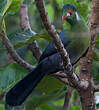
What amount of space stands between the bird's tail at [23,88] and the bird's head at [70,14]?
1.80 feet

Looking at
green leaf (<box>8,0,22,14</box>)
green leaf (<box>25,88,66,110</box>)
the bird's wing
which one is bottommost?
green leaf (<box>25,88,66,110</box>)

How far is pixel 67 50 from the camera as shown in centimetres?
296

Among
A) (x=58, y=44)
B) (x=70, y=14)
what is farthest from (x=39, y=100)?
(x=58, y=44)

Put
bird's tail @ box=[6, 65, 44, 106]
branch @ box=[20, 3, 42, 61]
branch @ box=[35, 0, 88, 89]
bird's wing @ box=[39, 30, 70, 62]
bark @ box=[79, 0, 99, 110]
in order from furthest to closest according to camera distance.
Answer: branch @ box=[20, 3, 42, 61]
bird's wing @ box=[39, 30, 70, 62]
bird's tail @ box=[6, 65, 44, 106]
bark @ box=[79, 0, 99, 110]
branch @ box=[35, 0, 88, 89]

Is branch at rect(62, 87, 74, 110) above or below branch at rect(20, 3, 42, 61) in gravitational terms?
below

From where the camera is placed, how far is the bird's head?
2.86 m

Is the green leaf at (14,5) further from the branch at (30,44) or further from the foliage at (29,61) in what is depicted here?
the branch at (30,44)

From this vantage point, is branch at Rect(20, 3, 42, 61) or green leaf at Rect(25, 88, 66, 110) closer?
green leaf at Rect(25, 88, 66, 110)

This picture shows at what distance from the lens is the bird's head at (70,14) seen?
2865mm

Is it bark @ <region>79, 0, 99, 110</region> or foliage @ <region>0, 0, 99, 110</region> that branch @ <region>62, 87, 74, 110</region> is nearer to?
foliage @ <region>0, 0, 99, 110</region>

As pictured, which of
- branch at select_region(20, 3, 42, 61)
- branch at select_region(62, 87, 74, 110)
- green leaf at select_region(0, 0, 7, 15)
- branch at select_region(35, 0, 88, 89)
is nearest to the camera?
branch at select_region(35, 0, 88, 89)

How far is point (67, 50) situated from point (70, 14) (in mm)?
353

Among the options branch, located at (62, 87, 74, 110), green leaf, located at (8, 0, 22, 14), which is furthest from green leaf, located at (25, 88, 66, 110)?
green leaf, located at (8, 0, 22, 14)

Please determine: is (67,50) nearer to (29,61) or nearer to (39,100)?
(29,61)
